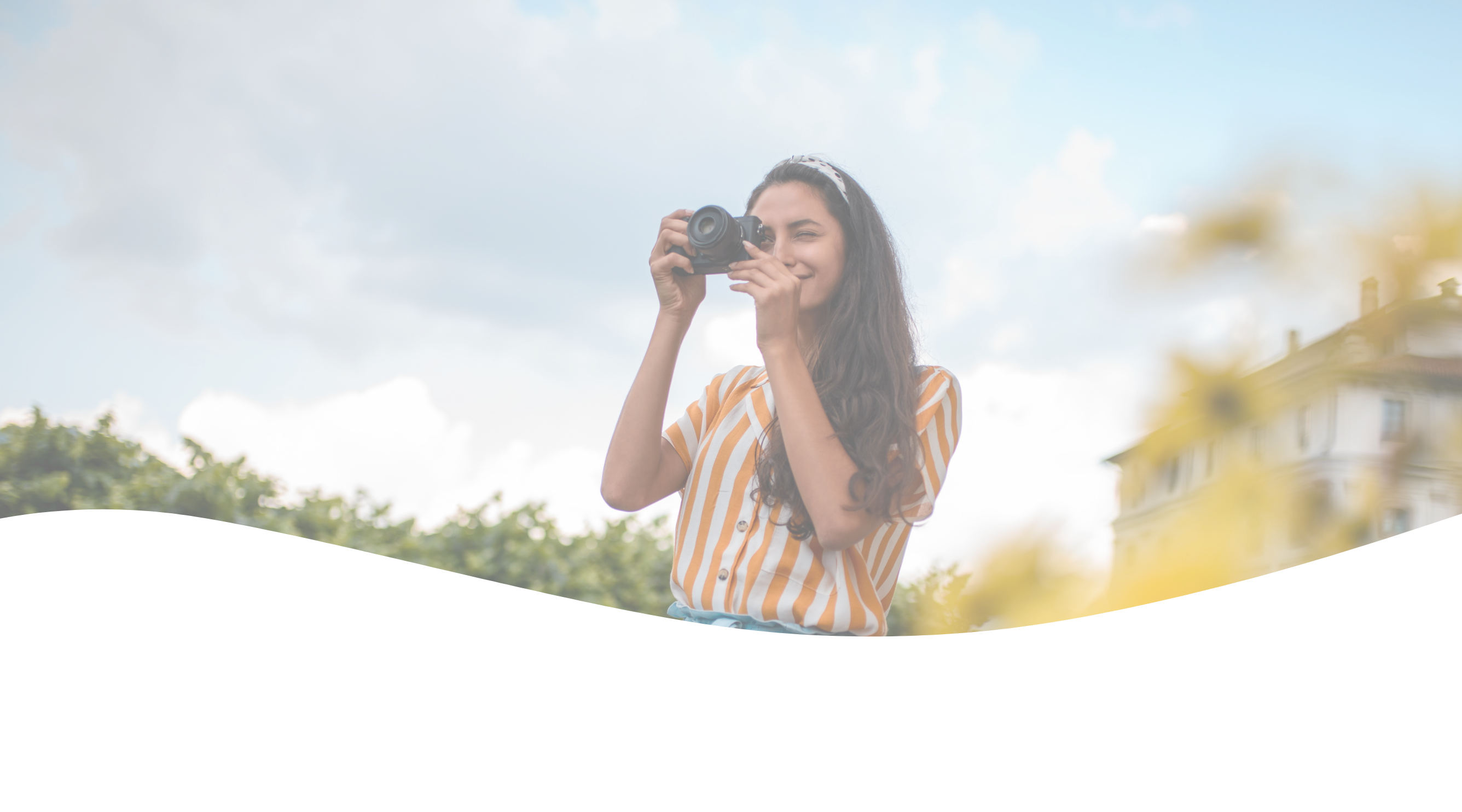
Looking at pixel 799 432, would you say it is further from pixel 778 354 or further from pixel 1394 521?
pixel 1394 521

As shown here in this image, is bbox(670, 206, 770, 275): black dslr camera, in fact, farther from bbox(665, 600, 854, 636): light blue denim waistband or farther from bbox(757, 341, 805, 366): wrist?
bbox(665, 600, 854, 636): light blue denim waistband

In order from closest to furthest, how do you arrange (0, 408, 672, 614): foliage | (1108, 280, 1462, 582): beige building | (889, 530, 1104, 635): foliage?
(1108, 280, 1462, 582): beige building
(889, 530, 1104, 635): foliage
(0, 408, 672, 614): foliage

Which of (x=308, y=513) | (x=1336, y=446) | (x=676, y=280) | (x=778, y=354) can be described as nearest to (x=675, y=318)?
(x=676, y=280)

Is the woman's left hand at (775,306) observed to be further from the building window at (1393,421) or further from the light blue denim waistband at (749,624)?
the building window at (1393,421)

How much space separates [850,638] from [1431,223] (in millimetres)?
444

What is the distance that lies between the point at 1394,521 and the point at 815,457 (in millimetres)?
383

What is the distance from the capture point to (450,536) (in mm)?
1482

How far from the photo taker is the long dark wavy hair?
0.65m

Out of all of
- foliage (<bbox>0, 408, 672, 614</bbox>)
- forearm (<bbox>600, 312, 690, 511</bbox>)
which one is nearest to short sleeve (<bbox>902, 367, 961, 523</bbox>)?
forearm (<bbox>600, 312, 690, 511</bbox>)

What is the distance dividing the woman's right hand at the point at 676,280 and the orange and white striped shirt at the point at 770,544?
0.30ft

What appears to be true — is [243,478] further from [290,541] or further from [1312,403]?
[1312,403]

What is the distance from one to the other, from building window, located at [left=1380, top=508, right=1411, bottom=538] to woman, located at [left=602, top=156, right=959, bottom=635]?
28 centimetres

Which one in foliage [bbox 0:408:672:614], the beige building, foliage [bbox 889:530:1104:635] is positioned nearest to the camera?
the beige building

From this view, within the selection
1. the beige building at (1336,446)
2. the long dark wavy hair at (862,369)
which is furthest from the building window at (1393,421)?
the long dark wavy hair at (862,369)
